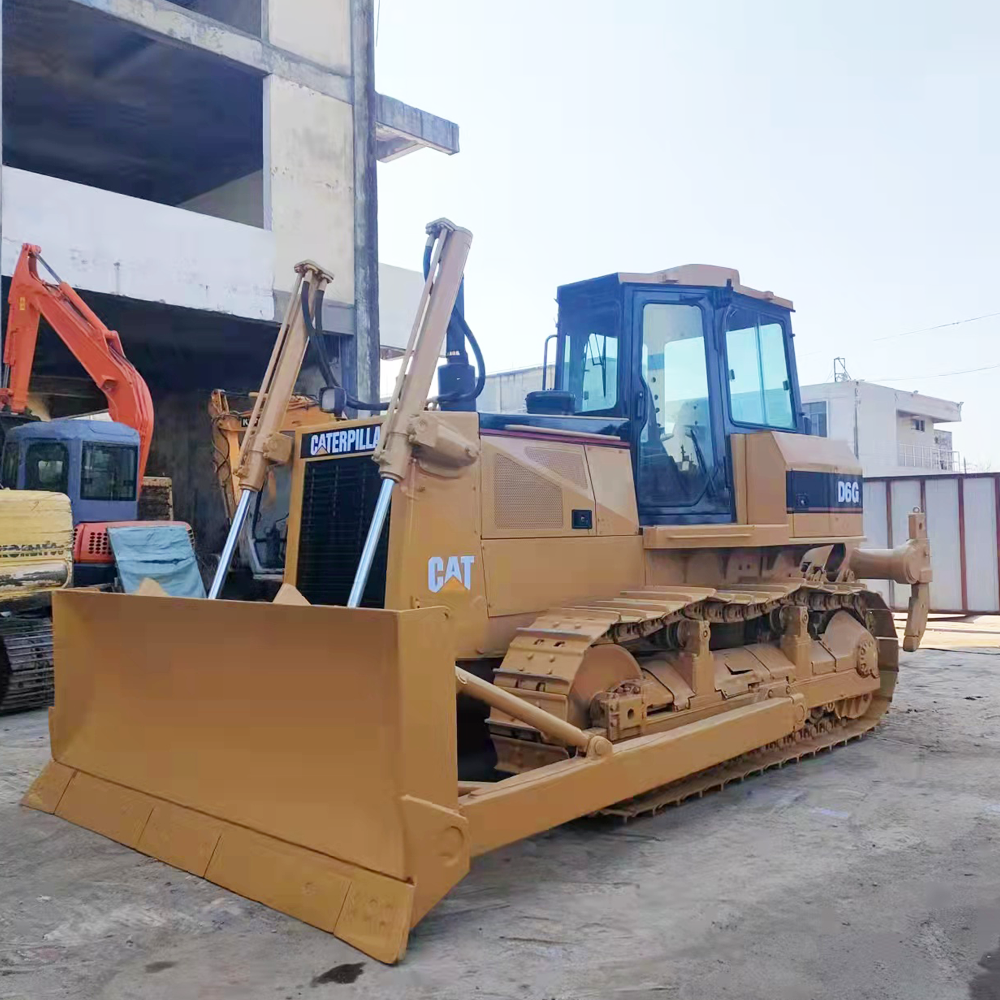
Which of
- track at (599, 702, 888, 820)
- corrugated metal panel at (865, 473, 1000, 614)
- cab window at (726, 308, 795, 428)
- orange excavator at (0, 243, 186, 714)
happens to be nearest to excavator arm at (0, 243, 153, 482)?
orange excavator at (0, 243, 186, 714)

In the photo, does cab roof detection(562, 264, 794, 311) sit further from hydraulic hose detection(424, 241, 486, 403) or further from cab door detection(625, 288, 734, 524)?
hydraulic hose detection(424, 241, 486, 403)

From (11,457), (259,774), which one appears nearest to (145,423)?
(11,457)

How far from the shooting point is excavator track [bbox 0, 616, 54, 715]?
8.08 m

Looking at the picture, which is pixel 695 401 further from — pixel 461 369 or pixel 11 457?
pixel 11 457

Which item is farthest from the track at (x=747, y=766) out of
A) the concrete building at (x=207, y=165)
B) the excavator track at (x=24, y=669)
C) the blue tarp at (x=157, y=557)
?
the concrete building at (x=207, y=165)

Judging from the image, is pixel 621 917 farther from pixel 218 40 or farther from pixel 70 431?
pixel 218 40

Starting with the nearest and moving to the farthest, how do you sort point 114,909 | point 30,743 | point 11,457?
point 114,909, point 30,743, point 11,457

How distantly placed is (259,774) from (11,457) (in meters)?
7.93

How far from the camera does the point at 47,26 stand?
504 inches

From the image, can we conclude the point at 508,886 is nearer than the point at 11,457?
Yes

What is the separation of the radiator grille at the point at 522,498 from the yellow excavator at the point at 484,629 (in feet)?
0.04

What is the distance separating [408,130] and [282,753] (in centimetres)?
1528

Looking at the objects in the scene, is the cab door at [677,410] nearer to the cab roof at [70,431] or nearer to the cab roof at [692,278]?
the cab roof at [692,278]

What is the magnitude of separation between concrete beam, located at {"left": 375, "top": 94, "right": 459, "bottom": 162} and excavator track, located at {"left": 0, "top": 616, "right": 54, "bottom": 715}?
11271 millimetres
